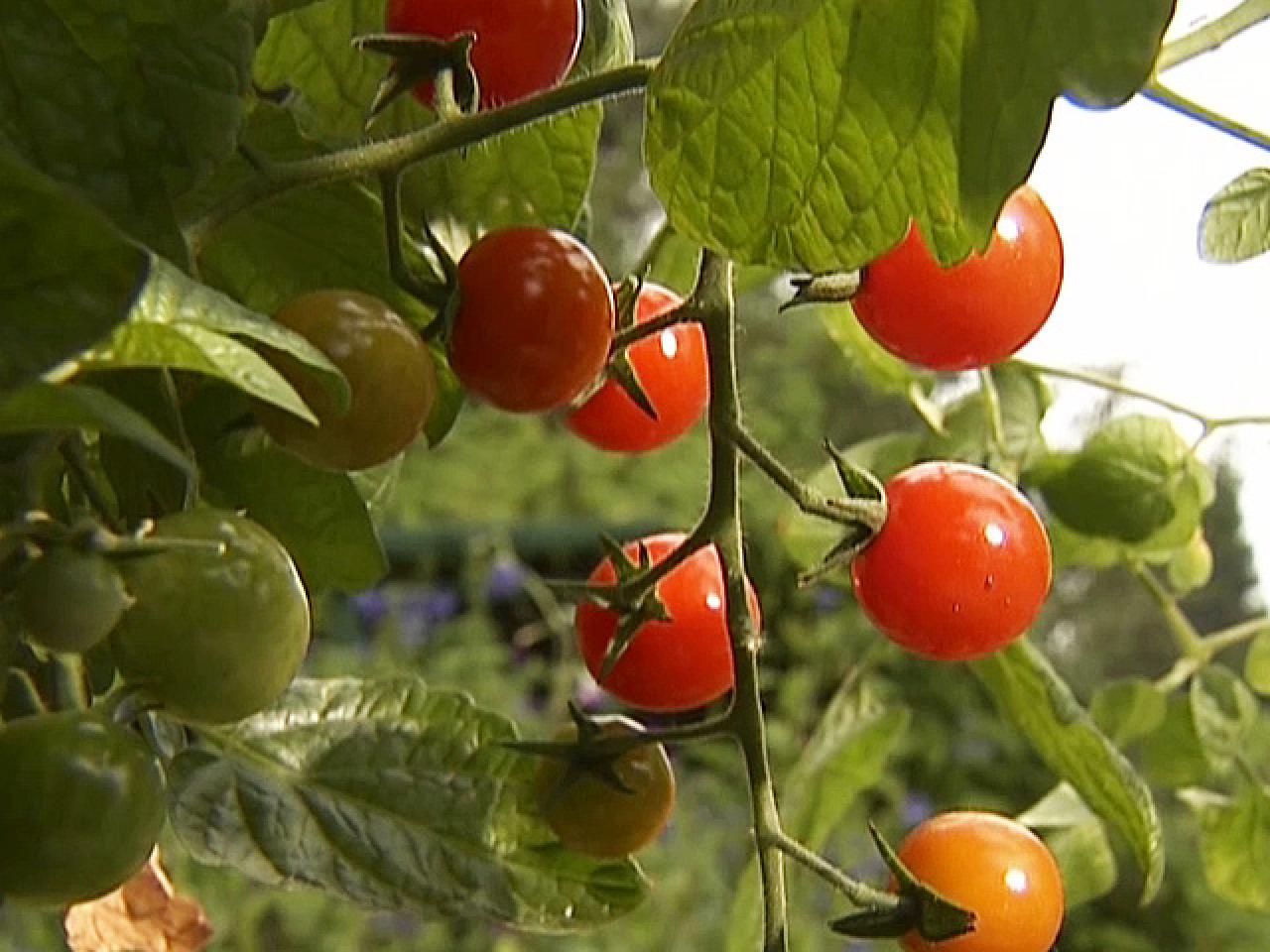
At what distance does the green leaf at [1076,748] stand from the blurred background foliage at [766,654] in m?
1.14

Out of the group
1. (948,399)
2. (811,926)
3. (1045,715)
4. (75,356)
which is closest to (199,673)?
(75,356)

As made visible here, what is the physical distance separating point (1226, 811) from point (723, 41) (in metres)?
0.50

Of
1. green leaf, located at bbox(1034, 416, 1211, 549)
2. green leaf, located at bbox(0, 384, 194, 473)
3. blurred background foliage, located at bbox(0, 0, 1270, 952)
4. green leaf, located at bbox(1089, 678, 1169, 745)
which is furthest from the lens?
blurred background foliage, located at bbox(0, 0, 1270, 952)

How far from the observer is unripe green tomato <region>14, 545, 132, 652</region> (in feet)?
0.84

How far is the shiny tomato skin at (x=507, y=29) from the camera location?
41 cm

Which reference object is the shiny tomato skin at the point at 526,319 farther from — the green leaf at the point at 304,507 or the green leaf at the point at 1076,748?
the green leaf at the point at 1076,748

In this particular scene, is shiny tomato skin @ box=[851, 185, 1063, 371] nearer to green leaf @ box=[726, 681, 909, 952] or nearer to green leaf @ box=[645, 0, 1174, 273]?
green leaf @ box=[645, 0, 1174, 273]

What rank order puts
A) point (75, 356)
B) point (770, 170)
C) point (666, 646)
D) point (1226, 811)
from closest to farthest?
point (75, 356)
point (770, 170)
point (666, 646)
point (1226, 811)

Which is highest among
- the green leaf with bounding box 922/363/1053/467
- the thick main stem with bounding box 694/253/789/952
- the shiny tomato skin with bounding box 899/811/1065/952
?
the thick main stem with bounding box 694/253/789/952

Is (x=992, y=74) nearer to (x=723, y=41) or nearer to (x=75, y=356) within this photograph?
(x=723, y=41)

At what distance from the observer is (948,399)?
741mm

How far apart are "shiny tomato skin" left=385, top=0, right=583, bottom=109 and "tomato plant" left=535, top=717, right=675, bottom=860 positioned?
157 mm

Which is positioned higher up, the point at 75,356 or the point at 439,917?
the point at 75,356

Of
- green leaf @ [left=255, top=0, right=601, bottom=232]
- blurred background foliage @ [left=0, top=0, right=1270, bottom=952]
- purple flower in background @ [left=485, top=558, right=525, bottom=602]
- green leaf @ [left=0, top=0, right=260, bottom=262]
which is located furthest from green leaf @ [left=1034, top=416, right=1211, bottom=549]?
purple flower in background @ [left=485, top=558, right=525, bottom=602]
